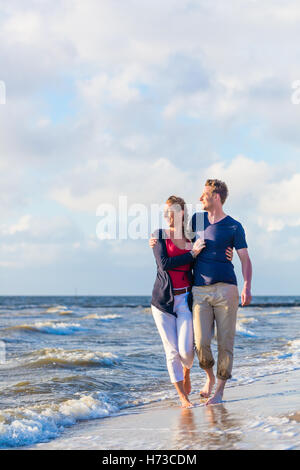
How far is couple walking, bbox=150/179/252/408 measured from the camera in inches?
222

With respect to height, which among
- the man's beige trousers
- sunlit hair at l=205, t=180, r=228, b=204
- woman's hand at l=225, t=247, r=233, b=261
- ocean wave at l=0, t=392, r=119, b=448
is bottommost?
ocean wave at l=0, t=392, r=119, b=448

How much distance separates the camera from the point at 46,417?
5793 mm

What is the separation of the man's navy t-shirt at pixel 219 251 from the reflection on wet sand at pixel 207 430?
4.25ft

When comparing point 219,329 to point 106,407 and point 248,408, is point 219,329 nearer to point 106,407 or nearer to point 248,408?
point 248,408

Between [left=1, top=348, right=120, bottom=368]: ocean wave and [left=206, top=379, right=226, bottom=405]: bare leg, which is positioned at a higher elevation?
[left=206, top=379, right=226, bottom=405]: bare leg

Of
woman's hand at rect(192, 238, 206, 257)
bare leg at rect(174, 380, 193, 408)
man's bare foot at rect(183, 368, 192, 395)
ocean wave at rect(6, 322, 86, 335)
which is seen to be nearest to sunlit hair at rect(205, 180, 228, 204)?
woman's hand at rect(192, 238, 206, 257)

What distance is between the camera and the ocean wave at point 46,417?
202 inches

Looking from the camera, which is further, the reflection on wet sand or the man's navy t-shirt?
the man's navy t-shirt

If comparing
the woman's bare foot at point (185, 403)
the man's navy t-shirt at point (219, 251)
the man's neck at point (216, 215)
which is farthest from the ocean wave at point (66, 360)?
the man's neck at point (216, 215)

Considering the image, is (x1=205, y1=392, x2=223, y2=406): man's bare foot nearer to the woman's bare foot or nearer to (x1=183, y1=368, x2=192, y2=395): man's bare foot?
the woman's bare foot

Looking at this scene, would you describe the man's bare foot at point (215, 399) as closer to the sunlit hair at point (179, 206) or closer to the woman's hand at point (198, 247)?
the woman's hand at point (198, 247)

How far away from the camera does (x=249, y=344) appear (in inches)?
554

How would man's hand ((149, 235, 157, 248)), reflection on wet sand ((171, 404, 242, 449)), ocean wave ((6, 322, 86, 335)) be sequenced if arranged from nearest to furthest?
reflection on wet sand ((171, 404, 242, 449)) → man's hand ((149, 235, 157, 248)) → ocean wave ((6, 322, 86, 335))

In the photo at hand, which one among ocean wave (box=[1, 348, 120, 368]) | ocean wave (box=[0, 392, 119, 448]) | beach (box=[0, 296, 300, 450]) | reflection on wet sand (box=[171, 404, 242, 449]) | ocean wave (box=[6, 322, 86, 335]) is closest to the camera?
reflection on wet sand (box=[171, 404, 242, 449])
